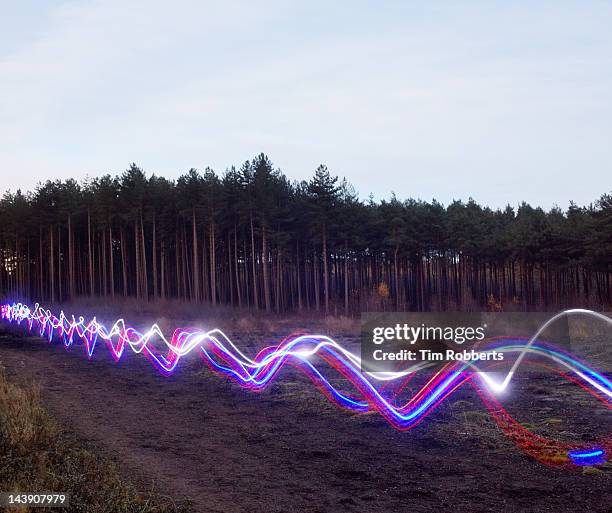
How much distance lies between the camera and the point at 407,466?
22.2 feet

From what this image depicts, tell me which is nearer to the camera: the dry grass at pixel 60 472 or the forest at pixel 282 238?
the dry grass at pixel 60 472

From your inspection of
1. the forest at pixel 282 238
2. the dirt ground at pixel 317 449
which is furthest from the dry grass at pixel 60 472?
the forest at pixel 282 238

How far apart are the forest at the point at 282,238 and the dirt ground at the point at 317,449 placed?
27.9 metres

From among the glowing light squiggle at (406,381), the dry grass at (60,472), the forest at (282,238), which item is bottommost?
the glowing light squiggle at (406,381)

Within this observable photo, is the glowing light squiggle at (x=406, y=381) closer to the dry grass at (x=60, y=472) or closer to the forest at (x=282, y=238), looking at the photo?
the dry grass at (x=60, y=472)

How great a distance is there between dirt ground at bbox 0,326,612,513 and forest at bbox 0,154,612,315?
2794cm

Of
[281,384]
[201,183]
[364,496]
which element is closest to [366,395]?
[281,384]

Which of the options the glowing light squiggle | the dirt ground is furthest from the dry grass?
the glowing light squiggle

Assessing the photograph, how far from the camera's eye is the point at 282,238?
158ft

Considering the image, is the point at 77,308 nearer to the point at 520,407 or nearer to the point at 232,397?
the point at 232,397

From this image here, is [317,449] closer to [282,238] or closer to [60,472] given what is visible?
[60,472]

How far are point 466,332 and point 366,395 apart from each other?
1491 centimetres

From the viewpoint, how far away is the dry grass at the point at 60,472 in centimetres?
502

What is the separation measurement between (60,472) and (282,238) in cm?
4259
